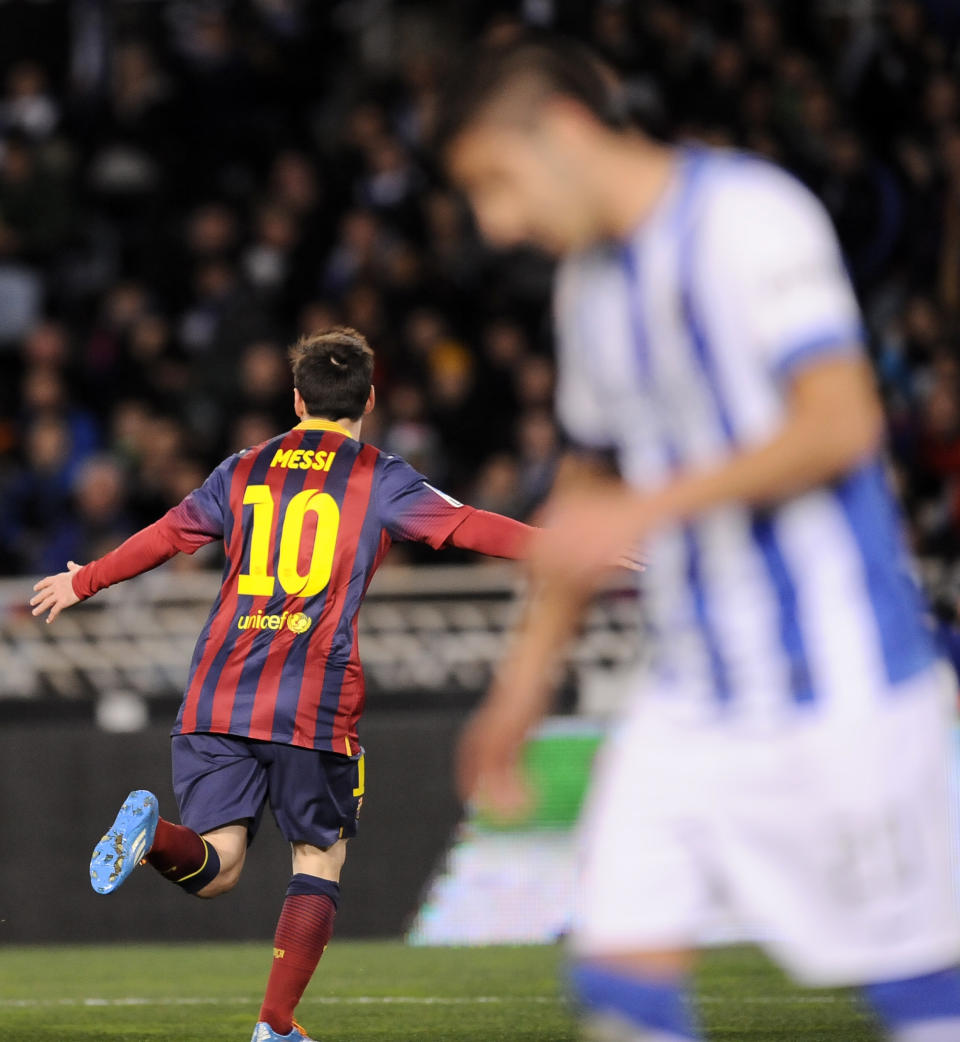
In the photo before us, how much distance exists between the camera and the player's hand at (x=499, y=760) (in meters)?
2.79

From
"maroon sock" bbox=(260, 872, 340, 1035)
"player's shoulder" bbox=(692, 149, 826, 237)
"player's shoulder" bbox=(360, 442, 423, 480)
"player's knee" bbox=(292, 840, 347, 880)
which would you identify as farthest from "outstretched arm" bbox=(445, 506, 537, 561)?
"player's shoulder" bbox=(692, 149, 826, 237)

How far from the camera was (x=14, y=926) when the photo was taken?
399 inches

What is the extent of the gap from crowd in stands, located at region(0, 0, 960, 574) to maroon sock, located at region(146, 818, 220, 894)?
520cm

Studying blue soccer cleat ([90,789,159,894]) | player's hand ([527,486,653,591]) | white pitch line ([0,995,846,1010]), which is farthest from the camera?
white pitch line ([0,995,846,1010])

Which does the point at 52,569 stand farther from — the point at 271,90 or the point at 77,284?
the point at 271,90

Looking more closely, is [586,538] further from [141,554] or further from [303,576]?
[141,554]

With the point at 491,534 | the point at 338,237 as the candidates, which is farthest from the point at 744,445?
the point at 338,237

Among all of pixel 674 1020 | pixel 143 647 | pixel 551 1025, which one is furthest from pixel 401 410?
pixel 674 1020

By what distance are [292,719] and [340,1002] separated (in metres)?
1.94

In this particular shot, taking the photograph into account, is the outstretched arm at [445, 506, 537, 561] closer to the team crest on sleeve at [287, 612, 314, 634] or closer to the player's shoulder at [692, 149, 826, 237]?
the team crest on sleeve at [287, 612, 314, 634]

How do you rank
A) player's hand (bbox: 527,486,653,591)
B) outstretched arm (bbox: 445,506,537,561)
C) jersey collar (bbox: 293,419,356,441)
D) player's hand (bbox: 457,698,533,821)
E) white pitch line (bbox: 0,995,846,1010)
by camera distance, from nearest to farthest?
player's hand (bbox: 527,486,653,591) < player's hand (bbox: 457,698,533,821) < outstretched arm (bbox: 445,506,537,561) < jersey collar (bbox: 293,419,356,441) < white pitch line (bbox: 0,995,846,1010)

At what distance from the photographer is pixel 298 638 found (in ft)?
17.7

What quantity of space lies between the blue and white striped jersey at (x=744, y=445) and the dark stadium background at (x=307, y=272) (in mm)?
6092

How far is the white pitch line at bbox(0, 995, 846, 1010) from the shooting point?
22.4ft
